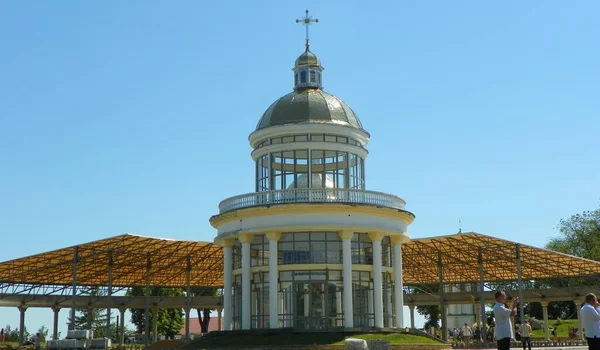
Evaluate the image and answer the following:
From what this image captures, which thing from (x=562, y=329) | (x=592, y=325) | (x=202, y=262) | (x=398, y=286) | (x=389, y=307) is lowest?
(x=562, y=329)

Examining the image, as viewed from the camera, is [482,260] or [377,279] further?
[482,260]

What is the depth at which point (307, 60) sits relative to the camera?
46.8m

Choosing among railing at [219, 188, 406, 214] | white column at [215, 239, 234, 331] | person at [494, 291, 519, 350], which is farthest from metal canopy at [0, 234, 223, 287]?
person at [494, 291, 519, 350]

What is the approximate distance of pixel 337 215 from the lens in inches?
1570

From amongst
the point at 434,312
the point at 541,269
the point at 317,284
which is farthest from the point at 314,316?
the point at 434,312

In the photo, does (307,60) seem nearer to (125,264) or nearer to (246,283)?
(246,283)

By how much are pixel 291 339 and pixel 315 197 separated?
754 centimetres

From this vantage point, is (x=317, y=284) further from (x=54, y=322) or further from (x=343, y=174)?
(x=54, y=322)

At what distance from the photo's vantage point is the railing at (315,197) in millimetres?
40312

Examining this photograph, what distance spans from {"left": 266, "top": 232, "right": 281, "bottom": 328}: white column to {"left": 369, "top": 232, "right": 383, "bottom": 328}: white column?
5.21m

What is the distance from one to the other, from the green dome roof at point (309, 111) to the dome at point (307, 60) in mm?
1888

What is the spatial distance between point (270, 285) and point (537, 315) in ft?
231

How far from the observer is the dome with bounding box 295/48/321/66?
4681 centimetres

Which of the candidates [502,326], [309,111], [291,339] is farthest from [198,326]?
[502,326]
